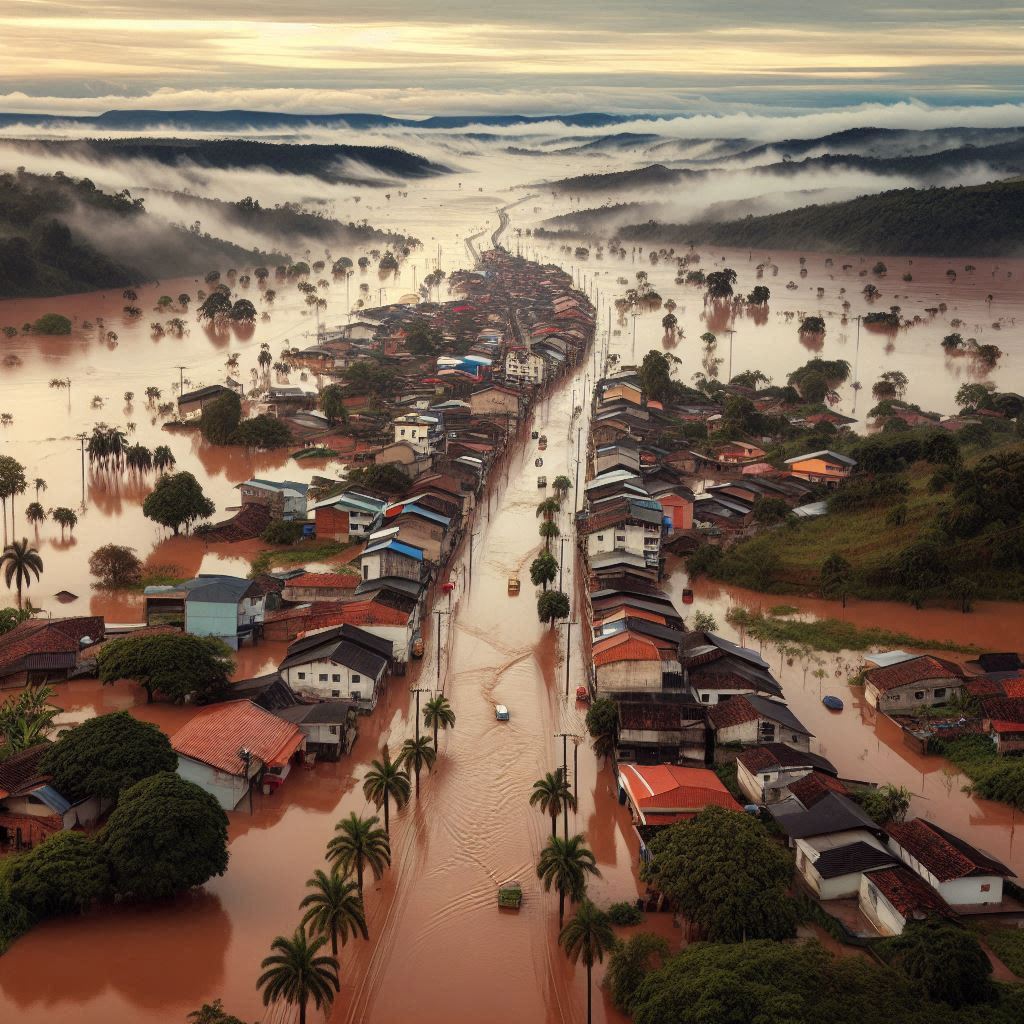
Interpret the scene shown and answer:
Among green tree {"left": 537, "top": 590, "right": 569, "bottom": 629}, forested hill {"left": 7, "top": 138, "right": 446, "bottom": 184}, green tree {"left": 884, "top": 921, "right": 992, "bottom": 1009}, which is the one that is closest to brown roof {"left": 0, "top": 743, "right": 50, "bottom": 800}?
green tree {"left": 537, "top": 590, "right": 569, "bottom": 629}

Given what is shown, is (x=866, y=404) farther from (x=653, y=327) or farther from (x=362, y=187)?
(x=362, y=187)

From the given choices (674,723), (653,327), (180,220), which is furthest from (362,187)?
(674,723)

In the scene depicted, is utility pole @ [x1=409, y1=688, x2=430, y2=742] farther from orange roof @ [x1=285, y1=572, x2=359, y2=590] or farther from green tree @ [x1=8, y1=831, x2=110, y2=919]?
green tree @ [x1=8, y1=831, x2=110, y2=919]

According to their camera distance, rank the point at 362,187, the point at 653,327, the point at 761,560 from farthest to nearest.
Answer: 1. the point at 362,187
2. the point at 653,327
3. the point at 761,560

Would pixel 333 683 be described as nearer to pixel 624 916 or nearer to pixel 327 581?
pixel 327 581

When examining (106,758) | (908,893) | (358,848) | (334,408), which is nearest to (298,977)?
(358,848)

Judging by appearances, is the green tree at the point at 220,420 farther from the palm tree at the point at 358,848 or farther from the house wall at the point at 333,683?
the palm tree at the point at 358,848
